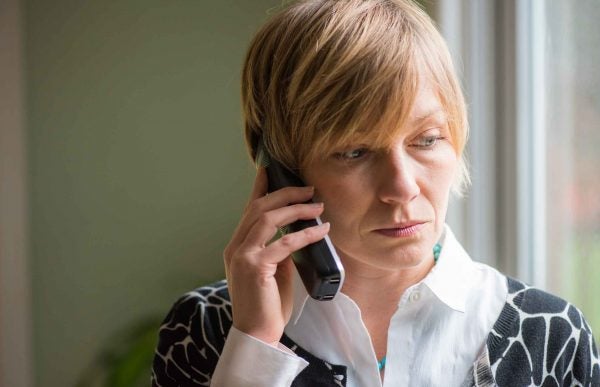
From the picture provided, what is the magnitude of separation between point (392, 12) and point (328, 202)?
27cm

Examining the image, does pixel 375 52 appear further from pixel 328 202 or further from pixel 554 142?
pixel 554 142

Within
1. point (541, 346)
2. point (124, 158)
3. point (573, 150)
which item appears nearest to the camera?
point (541, 346)

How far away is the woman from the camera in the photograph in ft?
3.13

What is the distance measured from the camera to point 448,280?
41.9 inches

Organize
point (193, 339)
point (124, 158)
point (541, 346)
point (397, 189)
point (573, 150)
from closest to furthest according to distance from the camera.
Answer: point (397, 189)
point (541, 346)
point (193, 339)
point (573, 150)
point (124, 158)

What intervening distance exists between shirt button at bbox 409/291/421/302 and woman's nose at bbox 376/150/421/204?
0.17m

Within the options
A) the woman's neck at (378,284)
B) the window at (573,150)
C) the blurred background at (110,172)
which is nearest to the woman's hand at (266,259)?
the woman's neck at (378,284)

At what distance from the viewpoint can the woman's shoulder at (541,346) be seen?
1.02 m

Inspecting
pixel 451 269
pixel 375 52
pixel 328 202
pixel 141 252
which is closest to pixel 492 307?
pixel 451 269

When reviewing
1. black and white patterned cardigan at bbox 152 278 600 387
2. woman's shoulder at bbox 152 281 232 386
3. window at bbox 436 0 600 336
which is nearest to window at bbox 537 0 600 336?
window at bbox 436 0 600 336

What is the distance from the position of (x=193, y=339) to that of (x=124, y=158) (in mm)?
1195

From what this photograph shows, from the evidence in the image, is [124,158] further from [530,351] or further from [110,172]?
Answer: [530,351]

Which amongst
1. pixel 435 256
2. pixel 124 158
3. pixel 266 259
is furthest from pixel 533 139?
pixel 124 158

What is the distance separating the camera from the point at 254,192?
1.10m
